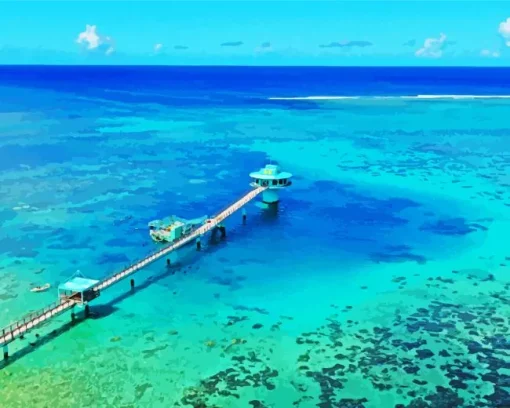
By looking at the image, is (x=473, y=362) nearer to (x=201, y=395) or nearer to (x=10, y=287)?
(x=201, y=395)

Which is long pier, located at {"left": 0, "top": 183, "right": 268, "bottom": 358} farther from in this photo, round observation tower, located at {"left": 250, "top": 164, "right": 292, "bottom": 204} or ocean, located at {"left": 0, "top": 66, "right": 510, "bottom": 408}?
round observation tower, located at {"left": 250, "top": 164, "right": 292, "bottom": 204}

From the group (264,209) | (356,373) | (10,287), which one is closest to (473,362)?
(356,373)

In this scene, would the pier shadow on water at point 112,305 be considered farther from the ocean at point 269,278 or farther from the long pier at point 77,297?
the long pier at point 77,297

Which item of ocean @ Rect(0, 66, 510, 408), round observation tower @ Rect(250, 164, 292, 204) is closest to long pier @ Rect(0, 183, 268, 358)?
ocean @ Rect(0, 66, 510, 408)

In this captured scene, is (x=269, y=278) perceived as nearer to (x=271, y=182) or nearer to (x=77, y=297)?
(x=77, y=297)

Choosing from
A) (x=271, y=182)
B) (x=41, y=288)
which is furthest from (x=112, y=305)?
(x=271, y=182)

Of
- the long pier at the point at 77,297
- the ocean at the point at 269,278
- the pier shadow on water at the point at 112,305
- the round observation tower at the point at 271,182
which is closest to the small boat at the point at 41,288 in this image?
the ocean at the point at 269,278
